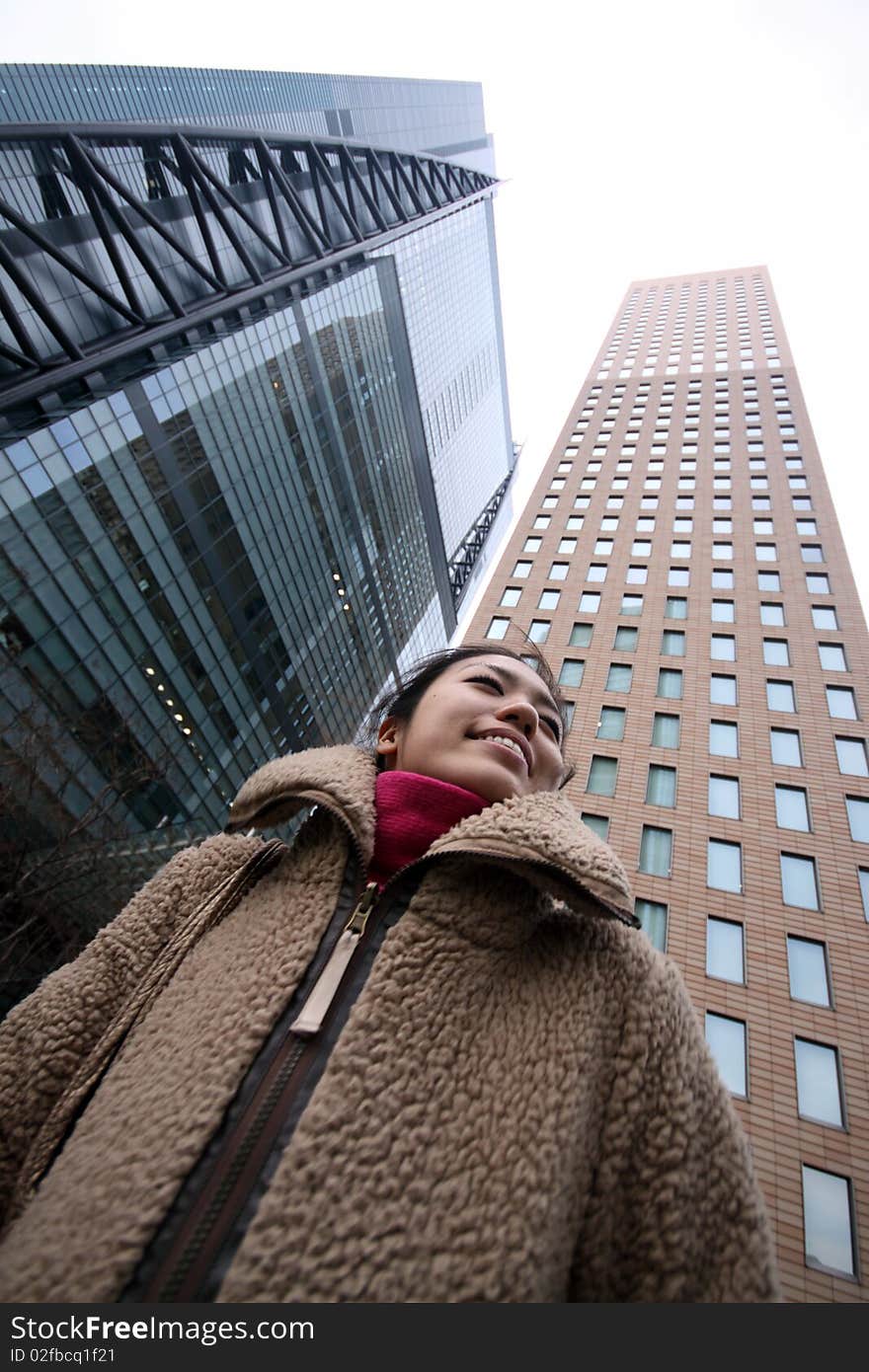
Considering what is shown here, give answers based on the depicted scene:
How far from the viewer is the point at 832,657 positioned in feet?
66.1

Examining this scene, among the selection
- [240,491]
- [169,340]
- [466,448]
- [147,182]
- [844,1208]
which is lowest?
[466,448]

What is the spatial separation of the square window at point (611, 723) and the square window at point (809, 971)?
24.3ft

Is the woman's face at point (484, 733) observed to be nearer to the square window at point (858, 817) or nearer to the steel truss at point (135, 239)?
the square window at point (858, 817)

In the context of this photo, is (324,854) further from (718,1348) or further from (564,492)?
(564,492)

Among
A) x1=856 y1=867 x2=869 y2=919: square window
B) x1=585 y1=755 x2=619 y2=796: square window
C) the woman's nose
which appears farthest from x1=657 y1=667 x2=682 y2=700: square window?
the woman's nose

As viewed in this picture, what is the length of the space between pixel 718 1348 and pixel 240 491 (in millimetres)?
35093

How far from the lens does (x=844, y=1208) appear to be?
10.3 metres

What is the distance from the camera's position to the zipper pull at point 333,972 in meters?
1.71

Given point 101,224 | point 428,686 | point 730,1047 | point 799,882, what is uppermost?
point 101,224

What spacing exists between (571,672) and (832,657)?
8.94m

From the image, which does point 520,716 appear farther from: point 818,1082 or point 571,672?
point 571,672

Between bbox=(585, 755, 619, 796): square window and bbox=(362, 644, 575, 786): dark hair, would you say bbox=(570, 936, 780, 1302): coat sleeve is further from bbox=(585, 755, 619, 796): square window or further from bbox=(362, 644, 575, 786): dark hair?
bbox=(585, 755, 619, 796): square window

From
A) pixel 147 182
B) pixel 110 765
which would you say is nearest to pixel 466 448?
pixel 147 182

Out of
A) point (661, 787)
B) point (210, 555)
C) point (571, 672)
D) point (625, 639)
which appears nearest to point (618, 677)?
point (571, 672)
